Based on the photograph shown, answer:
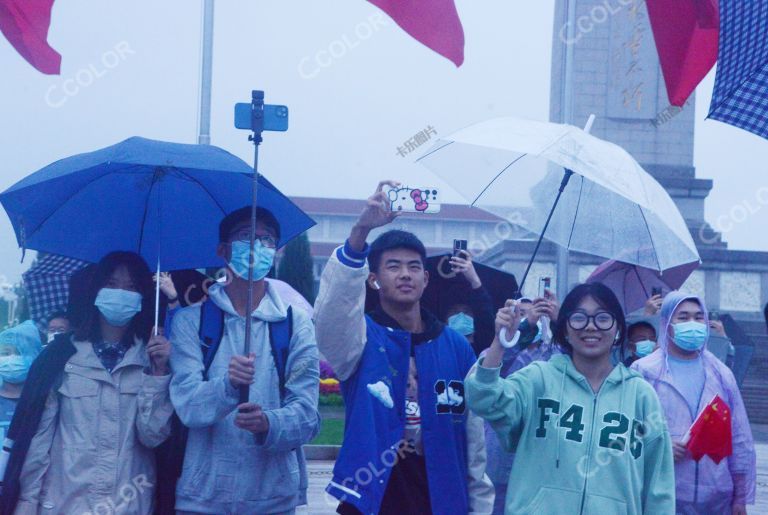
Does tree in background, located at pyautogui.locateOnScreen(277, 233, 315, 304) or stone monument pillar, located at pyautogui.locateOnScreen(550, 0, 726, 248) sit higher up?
stone monument pillar, located at pyautogui.locateOnScreen(550, 0, 726, 248)

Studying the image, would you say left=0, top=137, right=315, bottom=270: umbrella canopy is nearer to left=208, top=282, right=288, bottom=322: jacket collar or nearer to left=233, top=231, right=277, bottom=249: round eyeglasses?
left=233, top=231, right=277, bottom=249: round eyeglasses

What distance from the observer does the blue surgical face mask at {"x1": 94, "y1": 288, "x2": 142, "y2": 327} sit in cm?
455

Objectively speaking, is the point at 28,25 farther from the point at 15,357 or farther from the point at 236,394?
the point at 236,394

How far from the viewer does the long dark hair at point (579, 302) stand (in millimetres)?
4336

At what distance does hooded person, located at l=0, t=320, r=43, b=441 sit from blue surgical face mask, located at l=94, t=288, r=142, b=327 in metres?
1.20

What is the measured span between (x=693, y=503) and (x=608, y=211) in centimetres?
153

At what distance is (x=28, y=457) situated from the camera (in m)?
4.31

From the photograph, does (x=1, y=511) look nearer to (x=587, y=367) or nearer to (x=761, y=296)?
(x=587, y=367)

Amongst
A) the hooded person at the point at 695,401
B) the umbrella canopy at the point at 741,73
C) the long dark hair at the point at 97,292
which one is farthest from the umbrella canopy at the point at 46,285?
the umbrella canopy at the point at 741,73

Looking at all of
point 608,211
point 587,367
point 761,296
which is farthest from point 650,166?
point 587,367

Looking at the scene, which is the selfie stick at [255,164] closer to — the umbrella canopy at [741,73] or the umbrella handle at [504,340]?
the umbrella handle at [504,340]

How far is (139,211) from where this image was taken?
5352mm

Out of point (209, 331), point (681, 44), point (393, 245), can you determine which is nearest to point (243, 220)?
point (209, 331)

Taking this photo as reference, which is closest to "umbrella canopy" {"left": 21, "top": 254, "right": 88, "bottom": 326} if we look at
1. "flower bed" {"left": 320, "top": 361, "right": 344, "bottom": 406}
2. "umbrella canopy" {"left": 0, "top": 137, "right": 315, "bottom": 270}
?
"umbrella canopy" {"left": 0, "top": 137, "right": 315, "bottom": 270}
